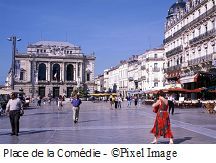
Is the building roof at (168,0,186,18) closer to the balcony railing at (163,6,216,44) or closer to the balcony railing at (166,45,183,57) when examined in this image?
the balcony railing at (163,6,216,44)

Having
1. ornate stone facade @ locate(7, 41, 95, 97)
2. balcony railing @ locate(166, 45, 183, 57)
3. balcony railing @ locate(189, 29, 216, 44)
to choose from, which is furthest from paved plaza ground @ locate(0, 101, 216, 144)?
ornate stone facade @ locate(7, 41, 95, 97)

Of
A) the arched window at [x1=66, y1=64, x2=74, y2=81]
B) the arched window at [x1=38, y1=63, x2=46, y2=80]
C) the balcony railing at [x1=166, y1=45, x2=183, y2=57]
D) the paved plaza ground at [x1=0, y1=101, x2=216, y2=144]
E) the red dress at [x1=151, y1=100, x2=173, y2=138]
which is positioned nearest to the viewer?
the red dress at [x1=151, y1=100, x2=173, y2=138]

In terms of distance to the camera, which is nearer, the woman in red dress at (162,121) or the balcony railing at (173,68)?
the woman in red dress at (162,121)

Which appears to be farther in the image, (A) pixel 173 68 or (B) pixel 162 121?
(A) pixel 173 68

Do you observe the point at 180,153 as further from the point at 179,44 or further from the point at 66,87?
the point at 66,87

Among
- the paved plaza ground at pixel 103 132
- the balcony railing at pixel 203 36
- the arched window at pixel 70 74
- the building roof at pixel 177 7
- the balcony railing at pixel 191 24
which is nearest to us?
the paved plaza ground at pixel 103 132

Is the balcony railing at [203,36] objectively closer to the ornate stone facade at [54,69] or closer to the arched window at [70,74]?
the ornate stone facade at [54,69]

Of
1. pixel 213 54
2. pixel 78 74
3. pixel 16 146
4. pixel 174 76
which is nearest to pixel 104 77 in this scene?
pixel 78 74

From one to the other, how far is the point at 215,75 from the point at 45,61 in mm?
74099

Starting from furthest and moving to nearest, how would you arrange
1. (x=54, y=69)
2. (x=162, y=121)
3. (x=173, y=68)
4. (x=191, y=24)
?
(x=54, y=69) → (x=173, y=68) → (x=191, y=24) → (x=162, y=121)

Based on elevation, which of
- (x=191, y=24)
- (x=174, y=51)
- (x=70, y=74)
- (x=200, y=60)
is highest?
(x=191, y=24)

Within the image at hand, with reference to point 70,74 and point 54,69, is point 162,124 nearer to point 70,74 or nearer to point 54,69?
point 54,69

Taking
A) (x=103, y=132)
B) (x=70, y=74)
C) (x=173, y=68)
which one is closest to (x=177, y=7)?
(x=173, y=68)

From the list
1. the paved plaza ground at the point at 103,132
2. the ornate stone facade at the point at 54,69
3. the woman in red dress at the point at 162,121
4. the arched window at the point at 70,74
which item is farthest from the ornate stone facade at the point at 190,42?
the arched window at the point at 70,74
